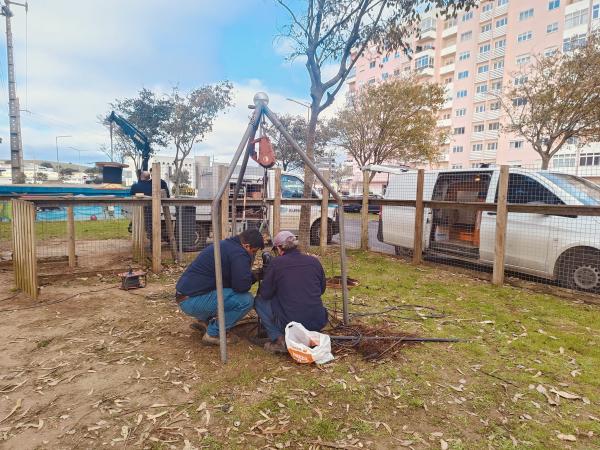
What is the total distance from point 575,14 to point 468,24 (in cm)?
1251

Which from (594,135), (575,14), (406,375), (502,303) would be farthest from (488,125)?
(406,375)

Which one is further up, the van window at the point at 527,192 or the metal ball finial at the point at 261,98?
the metal ball finial at the point at 261,98

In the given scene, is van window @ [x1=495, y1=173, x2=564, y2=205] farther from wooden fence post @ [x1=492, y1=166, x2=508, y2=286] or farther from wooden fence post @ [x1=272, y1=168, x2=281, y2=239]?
wooden fence post @ [x1=272, y1=168, x2=281, y2=239]

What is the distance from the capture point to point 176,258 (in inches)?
293

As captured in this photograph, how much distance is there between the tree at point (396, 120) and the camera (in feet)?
74.1

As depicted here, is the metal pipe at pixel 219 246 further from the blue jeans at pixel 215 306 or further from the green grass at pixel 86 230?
the green grass at pixel 86 230

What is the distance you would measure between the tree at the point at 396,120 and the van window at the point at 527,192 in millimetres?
17764

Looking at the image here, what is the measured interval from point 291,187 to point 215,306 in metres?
6.86

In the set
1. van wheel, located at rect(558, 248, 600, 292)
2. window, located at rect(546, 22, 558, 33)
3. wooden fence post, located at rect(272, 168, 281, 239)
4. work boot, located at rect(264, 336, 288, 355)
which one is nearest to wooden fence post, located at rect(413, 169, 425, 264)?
van wheel, located at rect(558, 248, 600, 292)

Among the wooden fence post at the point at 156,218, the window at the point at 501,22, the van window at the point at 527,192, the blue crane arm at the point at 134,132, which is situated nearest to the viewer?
the van window at the point at 527,192

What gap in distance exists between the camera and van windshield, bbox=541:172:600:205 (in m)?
5.41

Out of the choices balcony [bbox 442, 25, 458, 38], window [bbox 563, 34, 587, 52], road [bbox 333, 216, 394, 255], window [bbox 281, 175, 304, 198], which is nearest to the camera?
road [bbox 333, 216, 394, 255]

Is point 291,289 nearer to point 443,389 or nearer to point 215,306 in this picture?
point 215,306

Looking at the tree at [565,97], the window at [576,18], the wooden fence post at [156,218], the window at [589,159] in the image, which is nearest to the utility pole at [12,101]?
the wooden fence post at [156,218]
